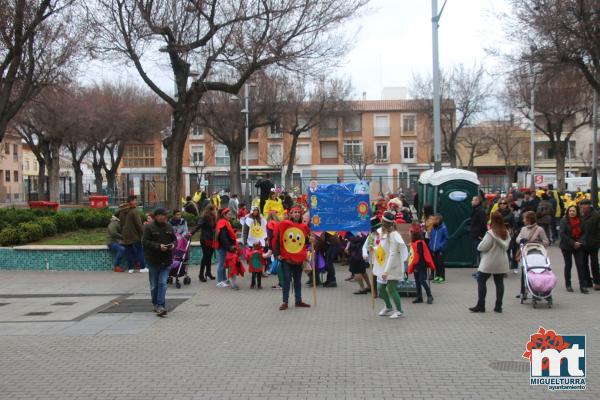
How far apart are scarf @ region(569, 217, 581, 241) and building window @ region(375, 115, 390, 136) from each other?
183 ft

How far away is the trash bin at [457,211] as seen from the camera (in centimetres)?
1602

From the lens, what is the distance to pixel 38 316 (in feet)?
36.1

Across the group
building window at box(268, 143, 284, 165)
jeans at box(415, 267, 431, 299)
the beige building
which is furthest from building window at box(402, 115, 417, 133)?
Answer: jeans at box(415, 267, 431, 299)

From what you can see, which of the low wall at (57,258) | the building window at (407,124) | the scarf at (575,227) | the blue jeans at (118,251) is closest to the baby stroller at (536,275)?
the scarf at (575,227)

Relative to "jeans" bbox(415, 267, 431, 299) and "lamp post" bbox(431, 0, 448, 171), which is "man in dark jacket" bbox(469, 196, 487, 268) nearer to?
"jeans" bbox(415, 267, 431, 299)

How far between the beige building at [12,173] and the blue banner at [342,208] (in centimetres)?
6019

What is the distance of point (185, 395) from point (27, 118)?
36845 millimetres

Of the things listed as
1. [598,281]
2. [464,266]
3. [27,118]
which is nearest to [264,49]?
[464,266]

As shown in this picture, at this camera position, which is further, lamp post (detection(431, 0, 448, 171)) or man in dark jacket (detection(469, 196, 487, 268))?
lamp post (detection(431, 0, 448, 171))

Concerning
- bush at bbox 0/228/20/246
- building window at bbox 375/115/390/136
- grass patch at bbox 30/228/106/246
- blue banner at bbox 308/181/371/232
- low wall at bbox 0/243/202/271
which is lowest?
low wall at bbox 0/243/202/271

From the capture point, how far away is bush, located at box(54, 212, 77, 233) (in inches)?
768

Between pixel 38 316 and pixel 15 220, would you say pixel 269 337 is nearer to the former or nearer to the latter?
pixel 38 316

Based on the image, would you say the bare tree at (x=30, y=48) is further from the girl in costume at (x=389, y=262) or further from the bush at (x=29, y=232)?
the girl in costume at (x=389, y=262)

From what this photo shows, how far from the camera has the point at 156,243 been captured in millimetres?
10594
